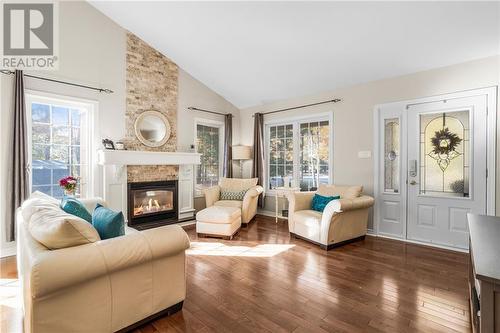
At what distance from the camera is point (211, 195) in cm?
493

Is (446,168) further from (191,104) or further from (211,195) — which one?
(191,104)

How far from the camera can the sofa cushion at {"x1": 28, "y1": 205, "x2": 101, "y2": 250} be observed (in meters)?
1.56

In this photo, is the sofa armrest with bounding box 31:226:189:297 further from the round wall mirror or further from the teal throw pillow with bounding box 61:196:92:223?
the round wall mirror

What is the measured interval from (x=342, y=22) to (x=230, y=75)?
8.13 feet

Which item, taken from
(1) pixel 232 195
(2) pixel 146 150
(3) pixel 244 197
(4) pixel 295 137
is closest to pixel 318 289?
(3) pixel 244 197

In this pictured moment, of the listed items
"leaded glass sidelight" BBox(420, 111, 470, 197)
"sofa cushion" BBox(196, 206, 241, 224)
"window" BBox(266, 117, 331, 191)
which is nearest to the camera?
"leaded glass sidelight" BBox(420, 111, 470, 197)

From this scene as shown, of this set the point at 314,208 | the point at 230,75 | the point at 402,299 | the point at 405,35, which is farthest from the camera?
the point at 230,75

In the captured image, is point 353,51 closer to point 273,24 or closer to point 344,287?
point 273,24

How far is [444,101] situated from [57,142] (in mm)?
5705

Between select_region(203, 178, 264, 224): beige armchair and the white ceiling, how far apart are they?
6.65ft

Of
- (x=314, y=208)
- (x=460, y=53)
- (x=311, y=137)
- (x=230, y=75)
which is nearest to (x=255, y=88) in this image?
(x=230, y=75)

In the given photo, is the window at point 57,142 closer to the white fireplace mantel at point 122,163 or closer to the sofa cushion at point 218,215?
the white fireplace mantel at point 122,163

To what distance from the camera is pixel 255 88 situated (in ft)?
17.9

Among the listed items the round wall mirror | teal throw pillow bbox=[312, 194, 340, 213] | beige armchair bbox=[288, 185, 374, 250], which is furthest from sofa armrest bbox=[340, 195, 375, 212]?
the round wall mirror
